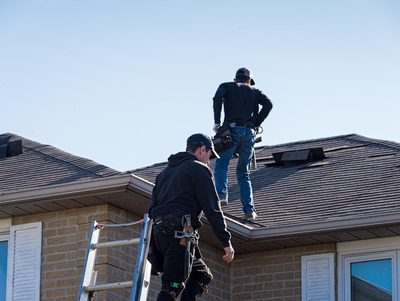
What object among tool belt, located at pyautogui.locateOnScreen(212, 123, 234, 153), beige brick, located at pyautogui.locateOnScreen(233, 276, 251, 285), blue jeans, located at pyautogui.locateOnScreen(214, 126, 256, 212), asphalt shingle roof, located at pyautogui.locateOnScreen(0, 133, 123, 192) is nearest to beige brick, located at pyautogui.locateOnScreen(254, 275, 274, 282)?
beige brick, located at pyautogui.locateOnScreen(233, 276, 251, 285)

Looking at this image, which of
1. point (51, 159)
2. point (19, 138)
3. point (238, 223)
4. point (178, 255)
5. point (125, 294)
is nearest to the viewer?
point (178, 255)

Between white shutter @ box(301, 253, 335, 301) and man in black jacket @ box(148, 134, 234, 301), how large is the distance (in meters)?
4.23

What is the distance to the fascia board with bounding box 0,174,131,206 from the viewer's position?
967 centimetres

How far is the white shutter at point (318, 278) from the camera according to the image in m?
11.2

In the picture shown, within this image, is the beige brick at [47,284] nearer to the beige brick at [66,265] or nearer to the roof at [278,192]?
the beige brick at [66,265]

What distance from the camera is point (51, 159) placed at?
1241 cm

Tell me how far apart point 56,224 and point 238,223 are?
7.44 feet

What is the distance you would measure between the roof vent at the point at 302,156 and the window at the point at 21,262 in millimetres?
5069

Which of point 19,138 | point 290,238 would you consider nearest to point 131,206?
point 290,238

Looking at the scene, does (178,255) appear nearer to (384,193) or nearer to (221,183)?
(221,183)

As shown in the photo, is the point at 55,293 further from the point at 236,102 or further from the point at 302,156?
the point at 302,156

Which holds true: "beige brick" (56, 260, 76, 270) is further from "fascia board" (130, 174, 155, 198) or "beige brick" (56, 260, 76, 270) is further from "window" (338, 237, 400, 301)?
"window" (338, 237, 400, 301)

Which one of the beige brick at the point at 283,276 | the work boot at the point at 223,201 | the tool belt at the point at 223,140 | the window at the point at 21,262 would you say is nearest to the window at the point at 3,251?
the window at the point at 21,262

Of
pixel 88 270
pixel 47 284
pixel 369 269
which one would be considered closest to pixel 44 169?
pixel 47 284
